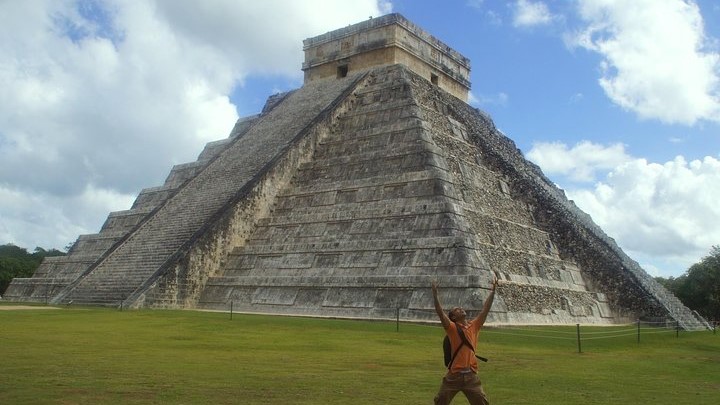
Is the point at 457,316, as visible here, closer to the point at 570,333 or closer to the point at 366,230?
the point at 570,333

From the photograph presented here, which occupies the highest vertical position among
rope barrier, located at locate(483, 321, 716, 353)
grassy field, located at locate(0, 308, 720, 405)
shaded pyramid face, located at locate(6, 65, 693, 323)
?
shaded pyramid face, located at locate(6, 65, 693, 323)

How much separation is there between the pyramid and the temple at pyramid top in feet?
0.30

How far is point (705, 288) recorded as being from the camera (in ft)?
123

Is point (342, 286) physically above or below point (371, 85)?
below

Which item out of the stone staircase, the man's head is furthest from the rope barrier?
the stone staircase

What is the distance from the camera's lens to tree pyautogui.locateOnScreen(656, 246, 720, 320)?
36844 millimetres

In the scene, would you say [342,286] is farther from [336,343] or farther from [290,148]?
[290,148]

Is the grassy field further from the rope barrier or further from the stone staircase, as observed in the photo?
the stone staircase

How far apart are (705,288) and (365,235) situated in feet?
84.5

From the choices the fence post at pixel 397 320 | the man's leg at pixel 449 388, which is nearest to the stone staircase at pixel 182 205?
the fence post at pixel 397 320

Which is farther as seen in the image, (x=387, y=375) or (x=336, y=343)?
(x=336, y=343)

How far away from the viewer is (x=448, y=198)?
719 inches

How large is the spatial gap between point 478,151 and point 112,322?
13415 mm

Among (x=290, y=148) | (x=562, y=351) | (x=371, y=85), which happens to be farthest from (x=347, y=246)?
(x=371, y=85)
